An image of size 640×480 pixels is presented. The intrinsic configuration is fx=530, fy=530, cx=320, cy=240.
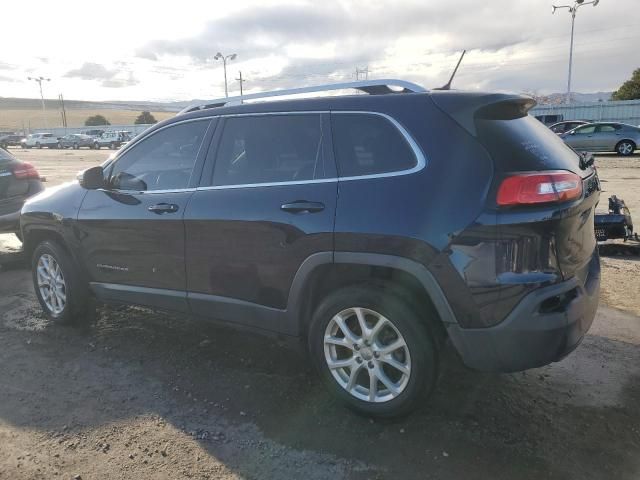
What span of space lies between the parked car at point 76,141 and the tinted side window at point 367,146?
5129 cm

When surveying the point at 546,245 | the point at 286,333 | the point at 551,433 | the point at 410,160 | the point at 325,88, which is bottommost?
the point at 551,433

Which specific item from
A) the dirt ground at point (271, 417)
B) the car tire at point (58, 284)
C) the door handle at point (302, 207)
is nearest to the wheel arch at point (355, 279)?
the door handle at point (302, 207)

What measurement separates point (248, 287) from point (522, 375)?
6.46ft

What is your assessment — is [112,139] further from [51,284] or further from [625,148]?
[51,284]

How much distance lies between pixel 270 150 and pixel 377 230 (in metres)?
1.02

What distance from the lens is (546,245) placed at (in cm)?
264

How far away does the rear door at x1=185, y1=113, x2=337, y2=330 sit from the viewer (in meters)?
3.14

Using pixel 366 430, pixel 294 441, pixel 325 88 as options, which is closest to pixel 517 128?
pixel 325 88

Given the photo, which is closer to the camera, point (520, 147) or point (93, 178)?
point (520, 147)

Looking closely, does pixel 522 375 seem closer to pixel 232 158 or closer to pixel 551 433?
pixel 551 433

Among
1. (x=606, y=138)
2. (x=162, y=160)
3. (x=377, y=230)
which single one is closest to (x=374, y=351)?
(x=377, y=230)

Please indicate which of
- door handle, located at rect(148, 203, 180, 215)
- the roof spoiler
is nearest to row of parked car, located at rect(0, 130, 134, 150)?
door handle, located at rect(148, 203, 180, 215)

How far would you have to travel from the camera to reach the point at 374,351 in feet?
10.0

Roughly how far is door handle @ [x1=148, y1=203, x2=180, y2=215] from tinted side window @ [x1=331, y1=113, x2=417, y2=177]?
130 centimetres
